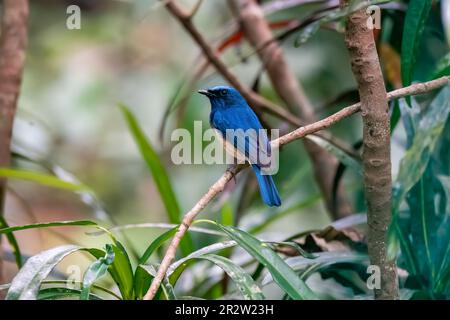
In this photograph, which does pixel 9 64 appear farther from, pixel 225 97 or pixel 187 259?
pixel 187 259

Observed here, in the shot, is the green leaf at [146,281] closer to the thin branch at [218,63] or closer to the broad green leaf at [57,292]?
the broad green leaf at [57,292]

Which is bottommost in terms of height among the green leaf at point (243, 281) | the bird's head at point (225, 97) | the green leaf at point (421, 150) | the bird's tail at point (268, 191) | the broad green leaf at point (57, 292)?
the broad green leaf at point (57, 292)

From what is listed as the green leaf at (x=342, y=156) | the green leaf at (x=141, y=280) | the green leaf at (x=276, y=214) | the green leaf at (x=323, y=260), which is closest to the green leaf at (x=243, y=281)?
the green leaf at (x=141, y=280)

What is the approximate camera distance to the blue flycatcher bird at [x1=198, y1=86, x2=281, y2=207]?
7.16ft

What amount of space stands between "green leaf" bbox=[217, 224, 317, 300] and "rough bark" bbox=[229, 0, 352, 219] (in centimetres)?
139

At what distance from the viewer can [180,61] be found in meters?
5.15

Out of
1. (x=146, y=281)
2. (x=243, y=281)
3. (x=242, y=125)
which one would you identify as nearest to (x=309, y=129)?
(x=243, y=281)

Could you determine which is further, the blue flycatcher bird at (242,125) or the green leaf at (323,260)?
the blue flycatcher bird at (242,125)

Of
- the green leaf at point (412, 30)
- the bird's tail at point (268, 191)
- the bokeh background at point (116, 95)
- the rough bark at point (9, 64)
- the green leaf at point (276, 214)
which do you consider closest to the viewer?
the green leaf at point (412, 30)

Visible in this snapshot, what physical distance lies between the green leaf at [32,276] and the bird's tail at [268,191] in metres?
0.75

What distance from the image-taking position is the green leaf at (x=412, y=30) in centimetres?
188

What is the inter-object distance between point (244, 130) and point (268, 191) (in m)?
0.26

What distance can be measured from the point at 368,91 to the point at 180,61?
11.8ft

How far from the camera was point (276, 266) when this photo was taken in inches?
60.0
